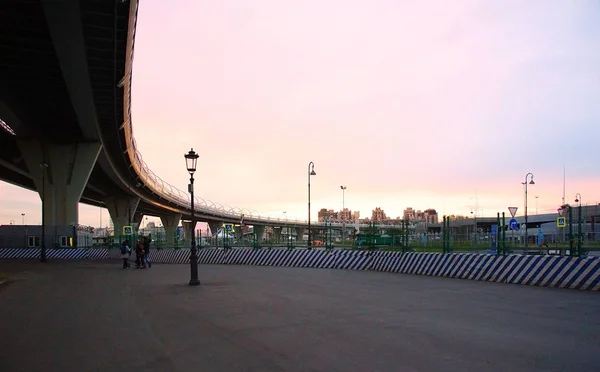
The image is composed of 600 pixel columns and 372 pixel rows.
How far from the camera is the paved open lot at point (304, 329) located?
7.32 m

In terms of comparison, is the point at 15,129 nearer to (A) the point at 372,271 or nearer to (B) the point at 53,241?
(B) the point at 53,241

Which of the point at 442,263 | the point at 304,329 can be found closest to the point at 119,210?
the point at 442,263

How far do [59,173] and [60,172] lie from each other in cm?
14

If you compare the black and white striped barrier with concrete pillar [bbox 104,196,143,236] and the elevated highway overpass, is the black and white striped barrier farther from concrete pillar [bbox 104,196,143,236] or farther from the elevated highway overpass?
concrete pillar [bbox 104,196,143,236]

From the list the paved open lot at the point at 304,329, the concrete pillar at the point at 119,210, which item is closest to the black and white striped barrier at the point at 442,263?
the paved open lot at the point at 304,329

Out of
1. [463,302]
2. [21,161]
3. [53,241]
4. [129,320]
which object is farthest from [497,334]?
[21,161]

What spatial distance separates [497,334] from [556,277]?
975 centimetres

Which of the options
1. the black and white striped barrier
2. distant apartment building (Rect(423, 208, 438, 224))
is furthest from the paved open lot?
distant apartment building (Rect(423, 208, 438, 224))

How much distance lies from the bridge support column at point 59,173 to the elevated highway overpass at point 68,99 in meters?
0.09

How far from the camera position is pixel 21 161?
57438mm

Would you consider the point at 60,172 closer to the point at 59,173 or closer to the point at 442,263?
the point at 59,173

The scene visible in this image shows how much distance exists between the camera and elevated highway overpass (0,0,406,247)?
21.1 meters

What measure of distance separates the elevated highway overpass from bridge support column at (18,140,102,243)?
0.31ft

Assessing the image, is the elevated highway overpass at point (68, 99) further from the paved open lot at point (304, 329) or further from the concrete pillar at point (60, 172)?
the paved open lot at point (304, 329)
